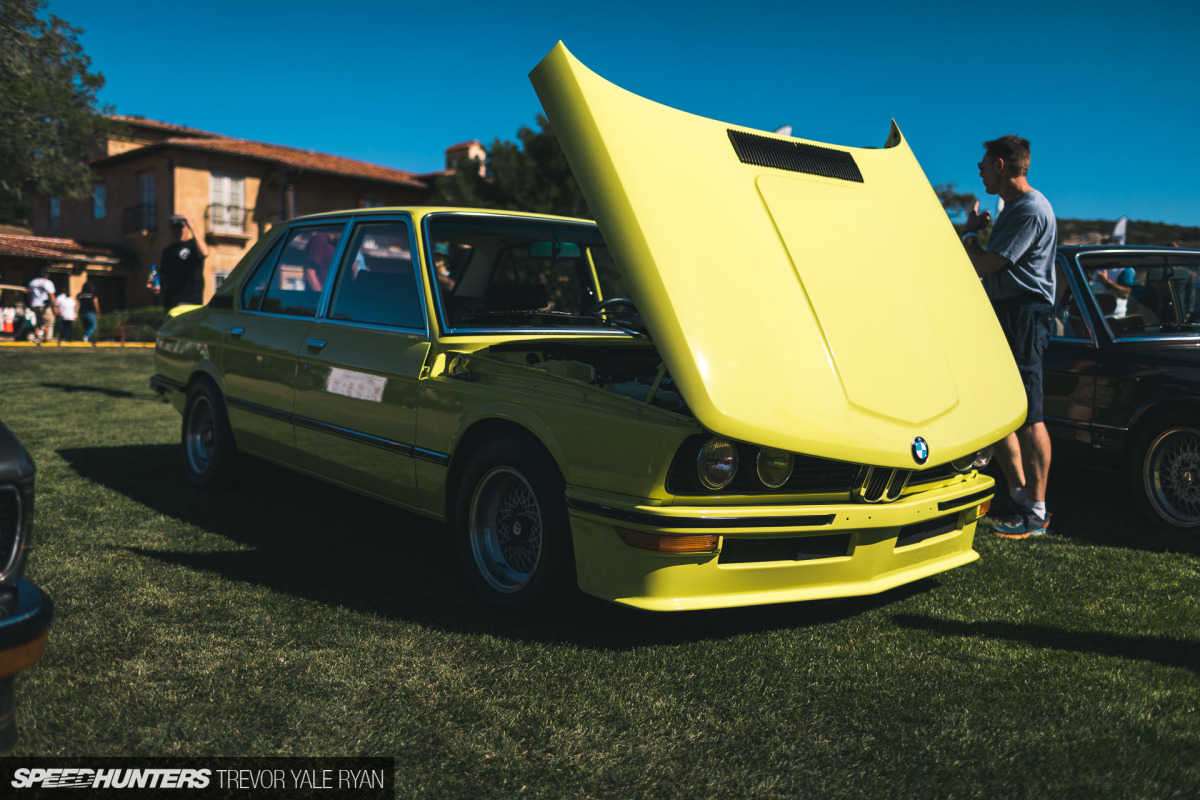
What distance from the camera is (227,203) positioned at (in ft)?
109

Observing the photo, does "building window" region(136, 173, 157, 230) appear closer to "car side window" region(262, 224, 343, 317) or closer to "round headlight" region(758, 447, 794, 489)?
"car side window" region(262, 224, 343, 317)

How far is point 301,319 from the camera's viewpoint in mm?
4699

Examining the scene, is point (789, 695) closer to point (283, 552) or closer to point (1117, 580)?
point (1117, 580)

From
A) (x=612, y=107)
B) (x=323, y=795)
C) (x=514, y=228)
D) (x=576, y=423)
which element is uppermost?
(x=612, y=107)

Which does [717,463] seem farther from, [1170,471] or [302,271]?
[1170,471]

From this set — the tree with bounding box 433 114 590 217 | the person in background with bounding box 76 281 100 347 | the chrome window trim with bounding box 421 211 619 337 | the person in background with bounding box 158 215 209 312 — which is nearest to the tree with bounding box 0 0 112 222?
the person in background with bounding box 76 281 100 347

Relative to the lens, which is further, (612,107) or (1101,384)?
(1101,384)

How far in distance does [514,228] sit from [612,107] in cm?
142

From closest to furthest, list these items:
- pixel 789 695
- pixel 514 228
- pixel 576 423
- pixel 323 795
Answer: pixel 323 795 < pixel 789 695 < pixel 576 423 < pixel 514 228

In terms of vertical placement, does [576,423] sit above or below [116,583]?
above

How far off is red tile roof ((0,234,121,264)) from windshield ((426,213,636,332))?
111 ft

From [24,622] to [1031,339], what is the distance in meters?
4.64

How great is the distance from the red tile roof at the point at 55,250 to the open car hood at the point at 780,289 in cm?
3510

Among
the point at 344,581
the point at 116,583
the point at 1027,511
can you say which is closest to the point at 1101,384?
the point at 1027,511
